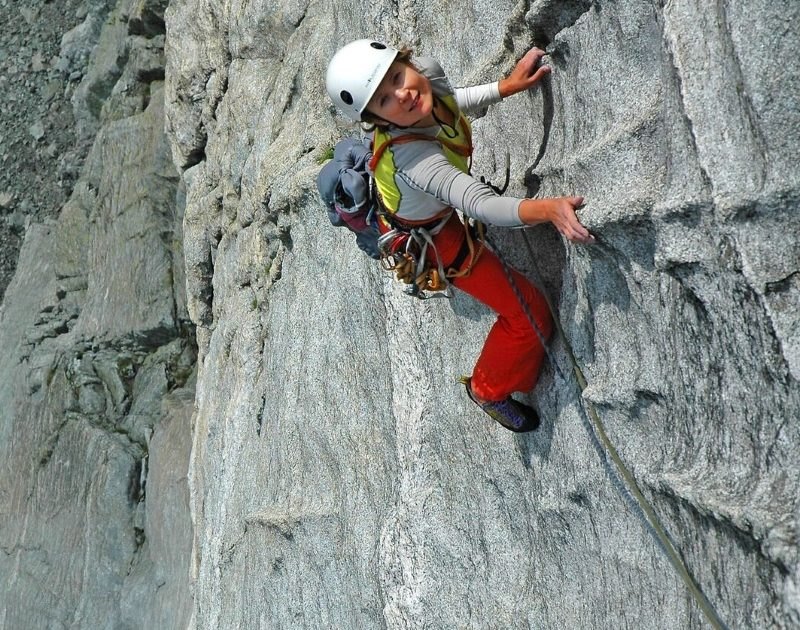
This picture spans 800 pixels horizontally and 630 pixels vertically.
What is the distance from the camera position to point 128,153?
61.5 feet

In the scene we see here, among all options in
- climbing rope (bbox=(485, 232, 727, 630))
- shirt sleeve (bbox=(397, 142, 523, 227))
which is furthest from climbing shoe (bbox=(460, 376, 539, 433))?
shirt sleeve (bbox=(397, 142, 523, 227))

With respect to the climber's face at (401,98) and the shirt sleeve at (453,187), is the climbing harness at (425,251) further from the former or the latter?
the climber's face at (401,98)

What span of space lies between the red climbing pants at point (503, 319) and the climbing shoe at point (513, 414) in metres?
0.10

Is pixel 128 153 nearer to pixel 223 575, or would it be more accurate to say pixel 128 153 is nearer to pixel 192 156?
pixel 192 156

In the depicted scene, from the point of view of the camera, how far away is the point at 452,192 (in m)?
5.31

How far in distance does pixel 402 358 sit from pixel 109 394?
11.5m

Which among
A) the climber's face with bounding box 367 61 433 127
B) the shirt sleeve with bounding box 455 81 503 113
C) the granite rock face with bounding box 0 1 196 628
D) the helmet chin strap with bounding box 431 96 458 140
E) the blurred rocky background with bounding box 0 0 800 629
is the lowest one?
the granite rock face with bounding box 0 1 196 628

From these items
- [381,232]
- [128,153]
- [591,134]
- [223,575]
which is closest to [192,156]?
[128,153]

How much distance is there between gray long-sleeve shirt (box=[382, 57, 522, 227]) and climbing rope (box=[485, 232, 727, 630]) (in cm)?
92

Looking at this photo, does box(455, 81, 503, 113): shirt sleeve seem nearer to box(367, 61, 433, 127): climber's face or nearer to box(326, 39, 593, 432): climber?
box(326, 39, 593, 432): climber

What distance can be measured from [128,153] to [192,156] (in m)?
4.16

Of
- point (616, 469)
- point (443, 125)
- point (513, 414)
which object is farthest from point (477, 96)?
point (616, 469)

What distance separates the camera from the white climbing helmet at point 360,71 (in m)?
5.31

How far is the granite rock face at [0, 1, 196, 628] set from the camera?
15859mm
